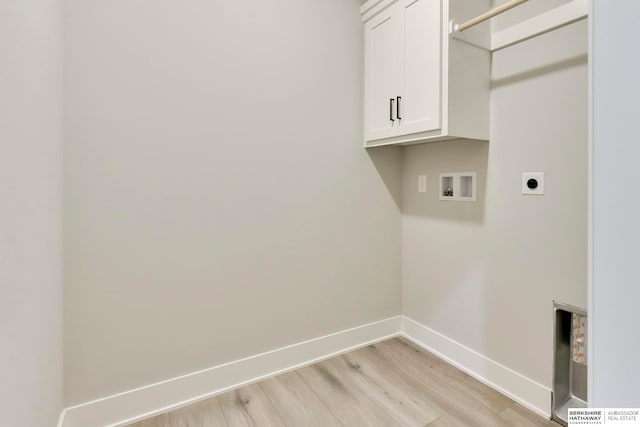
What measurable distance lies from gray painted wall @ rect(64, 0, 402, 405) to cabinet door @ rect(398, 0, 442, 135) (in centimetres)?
41

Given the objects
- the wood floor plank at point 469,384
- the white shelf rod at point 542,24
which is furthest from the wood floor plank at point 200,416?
the white shelf rod at point 542,24

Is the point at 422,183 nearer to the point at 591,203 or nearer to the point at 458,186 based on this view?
the point at 458,186

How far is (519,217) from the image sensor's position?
1.67m

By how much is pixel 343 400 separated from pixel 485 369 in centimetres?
88

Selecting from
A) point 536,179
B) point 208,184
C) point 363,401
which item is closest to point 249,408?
point 363,401

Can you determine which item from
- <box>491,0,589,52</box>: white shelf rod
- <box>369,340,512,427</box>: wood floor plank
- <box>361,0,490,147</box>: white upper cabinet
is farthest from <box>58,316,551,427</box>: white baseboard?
<box>491,0,589,52</box>: white shelf rod

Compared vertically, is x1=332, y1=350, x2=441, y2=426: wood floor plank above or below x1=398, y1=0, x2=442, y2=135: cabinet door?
below

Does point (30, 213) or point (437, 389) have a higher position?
point (30, 213)

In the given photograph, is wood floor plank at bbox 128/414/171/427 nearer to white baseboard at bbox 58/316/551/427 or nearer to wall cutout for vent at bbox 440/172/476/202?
white baseboard at bbox 58/316/551/427

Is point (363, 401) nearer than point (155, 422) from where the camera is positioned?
No

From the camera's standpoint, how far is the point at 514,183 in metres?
1.68

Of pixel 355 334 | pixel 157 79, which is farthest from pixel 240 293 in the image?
pixel 157 79

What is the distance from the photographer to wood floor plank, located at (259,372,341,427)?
1543mm

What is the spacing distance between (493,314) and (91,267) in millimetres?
2164
